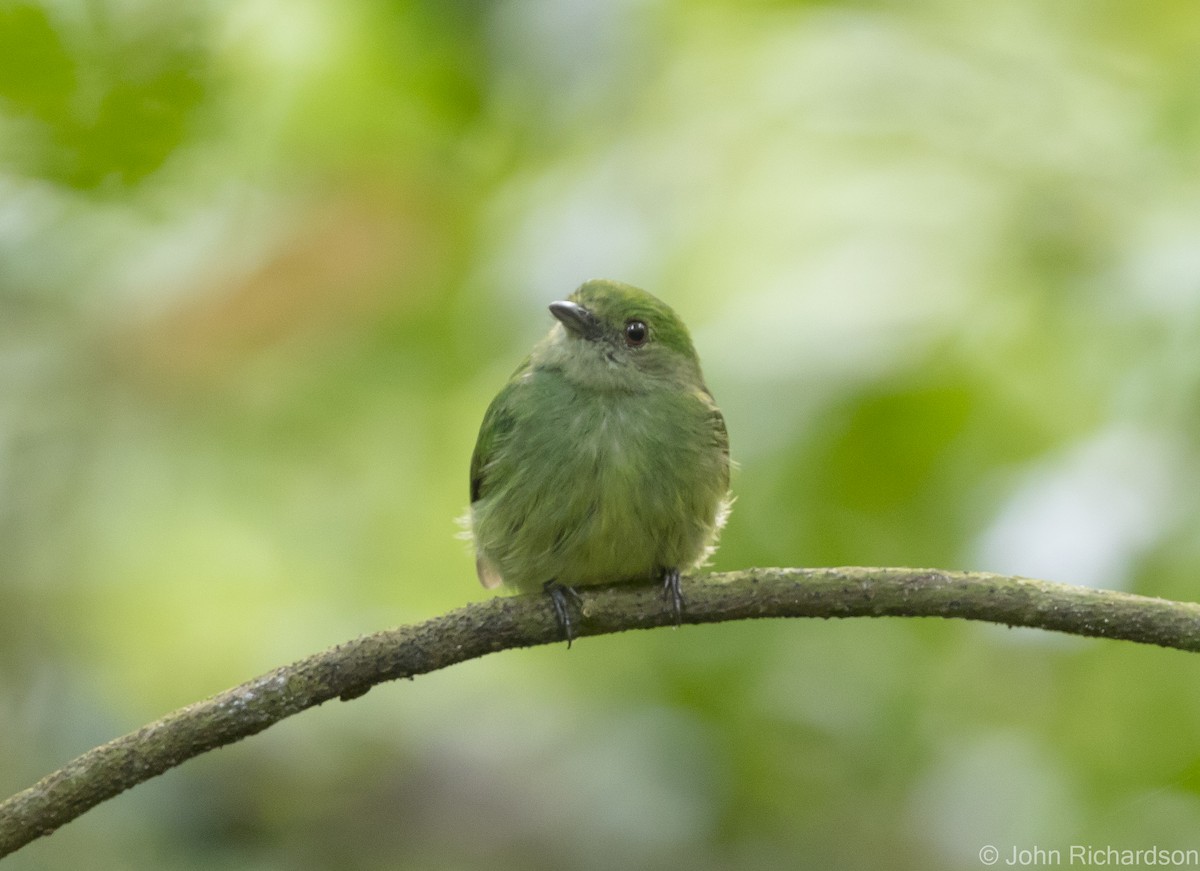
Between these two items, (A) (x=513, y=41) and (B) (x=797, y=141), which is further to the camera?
(B) (x=797, y=141)

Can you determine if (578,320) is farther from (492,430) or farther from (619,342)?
(492,430)

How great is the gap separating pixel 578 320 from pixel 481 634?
164 centimetres

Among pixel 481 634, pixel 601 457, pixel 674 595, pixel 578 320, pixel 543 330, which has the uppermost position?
pixel 578 320

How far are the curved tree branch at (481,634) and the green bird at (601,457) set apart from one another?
29.9 inches

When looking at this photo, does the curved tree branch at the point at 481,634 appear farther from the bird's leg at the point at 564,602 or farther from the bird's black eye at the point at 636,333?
the bird's black eye at the point at 636,333

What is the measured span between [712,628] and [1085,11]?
2310mm

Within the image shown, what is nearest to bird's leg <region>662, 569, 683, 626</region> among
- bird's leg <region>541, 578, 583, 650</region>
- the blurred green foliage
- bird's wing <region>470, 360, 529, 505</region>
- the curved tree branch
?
the curved tree branch

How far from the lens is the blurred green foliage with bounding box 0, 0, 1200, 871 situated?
9.98 ft

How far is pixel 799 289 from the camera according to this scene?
330 cm

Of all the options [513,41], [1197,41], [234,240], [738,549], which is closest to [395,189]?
[234,240]

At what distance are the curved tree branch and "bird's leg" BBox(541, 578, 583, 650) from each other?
13cm

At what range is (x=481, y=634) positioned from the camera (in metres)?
2.69

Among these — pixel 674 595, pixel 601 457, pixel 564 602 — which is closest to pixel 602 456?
pixel 601 457

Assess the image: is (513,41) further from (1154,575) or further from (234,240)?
(1154,575)
